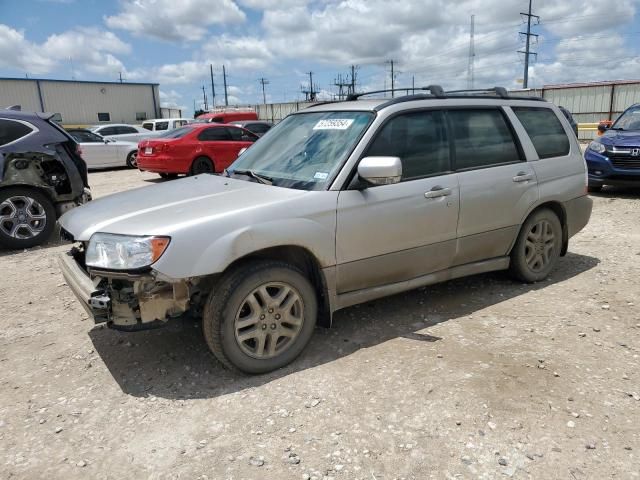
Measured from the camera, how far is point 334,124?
3840 mm

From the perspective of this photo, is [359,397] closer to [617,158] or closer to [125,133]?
[617,158]

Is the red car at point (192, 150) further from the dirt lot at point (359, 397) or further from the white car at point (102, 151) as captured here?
the dirt lot at point (359, 397)

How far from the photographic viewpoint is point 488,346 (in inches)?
144

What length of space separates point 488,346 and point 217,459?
2.12m

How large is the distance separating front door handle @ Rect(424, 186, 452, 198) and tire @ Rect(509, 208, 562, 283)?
1.17m

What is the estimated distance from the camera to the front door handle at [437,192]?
3.80 m

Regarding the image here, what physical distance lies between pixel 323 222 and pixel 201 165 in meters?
10.1

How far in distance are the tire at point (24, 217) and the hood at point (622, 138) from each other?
947cm

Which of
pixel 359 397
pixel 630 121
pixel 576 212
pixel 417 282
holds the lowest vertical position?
pixel 359 397

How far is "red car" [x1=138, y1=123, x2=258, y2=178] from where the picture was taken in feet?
40.6

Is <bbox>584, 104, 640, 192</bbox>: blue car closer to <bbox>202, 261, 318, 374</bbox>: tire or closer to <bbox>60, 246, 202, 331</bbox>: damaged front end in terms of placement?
<bbox>202, 261, 318, 374</bbox>: tire

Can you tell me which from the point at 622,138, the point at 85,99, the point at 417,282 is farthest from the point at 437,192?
the point at 85,99

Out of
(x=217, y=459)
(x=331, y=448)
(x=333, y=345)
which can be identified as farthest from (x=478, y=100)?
(x=217, y=459)

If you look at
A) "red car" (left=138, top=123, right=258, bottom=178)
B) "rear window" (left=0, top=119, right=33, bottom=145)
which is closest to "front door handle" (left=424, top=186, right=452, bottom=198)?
"rear window" (left=0, top=119, right=33, bottom=145)
